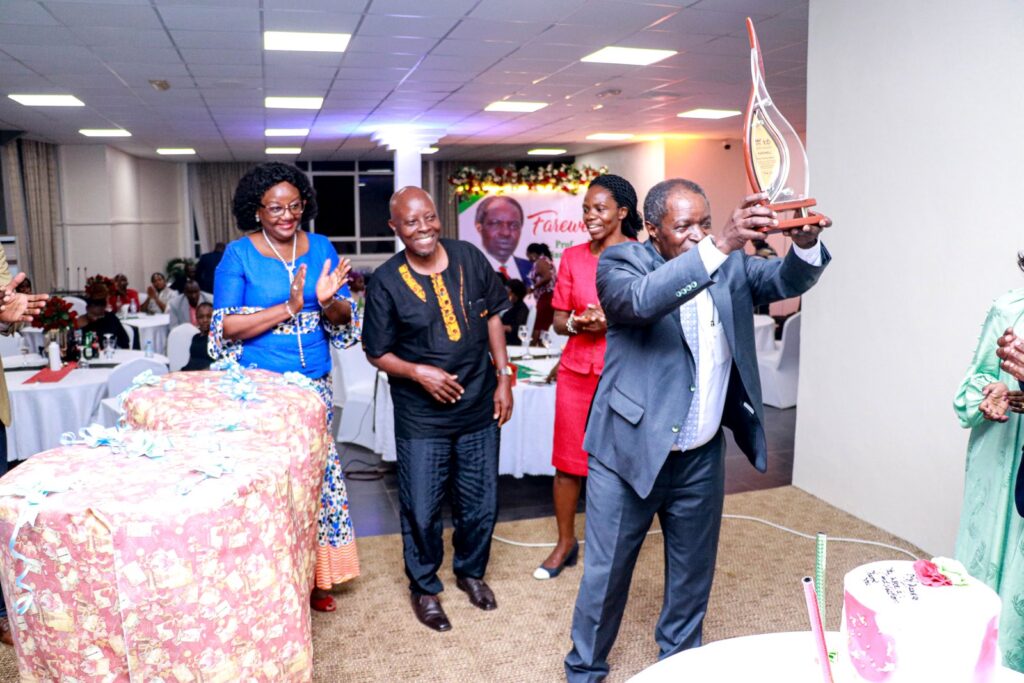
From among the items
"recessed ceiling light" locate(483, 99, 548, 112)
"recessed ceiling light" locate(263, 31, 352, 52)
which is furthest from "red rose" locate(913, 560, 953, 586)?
"recessed ceiling light" locate(483, 99, 548, 112)

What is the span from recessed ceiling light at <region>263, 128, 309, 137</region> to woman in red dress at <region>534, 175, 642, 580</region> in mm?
9690

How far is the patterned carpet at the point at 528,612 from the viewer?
294cm

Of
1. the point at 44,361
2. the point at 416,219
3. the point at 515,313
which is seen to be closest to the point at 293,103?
the point at 515,313

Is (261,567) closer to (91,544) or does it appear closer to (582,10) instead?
(91,544)

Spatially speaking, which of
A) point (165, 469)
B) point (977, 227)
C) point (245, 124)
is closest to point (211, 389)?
point (165, 469)

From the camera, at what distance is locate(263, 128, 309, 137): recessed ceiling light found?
12.3 m

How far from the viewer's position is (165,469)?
1657mm

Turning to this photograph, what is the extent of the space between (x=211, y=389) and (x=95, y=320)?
4372 mm

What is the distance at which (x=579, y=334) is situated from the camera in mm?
3500

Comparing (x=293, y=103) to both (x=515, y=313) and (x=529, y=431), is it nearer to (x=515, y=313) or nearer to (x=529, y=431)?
(x=515, y=313)

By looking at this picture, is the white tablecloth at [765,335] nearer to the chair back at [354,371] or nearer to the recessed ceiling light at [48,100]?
the chair back at [354,371]

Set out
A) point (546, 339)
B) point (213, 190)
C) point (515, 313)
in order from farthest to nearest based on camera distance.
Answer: point (213, 190) → point (515, 313) → point (546, 339)

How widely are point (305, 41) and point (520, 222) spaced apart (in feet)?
13.8

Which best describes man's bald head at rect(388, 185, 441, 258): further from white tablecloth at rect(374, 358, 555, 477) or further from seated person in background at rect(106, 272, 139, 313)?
seated person in background at rect(106, 272, 139, 313)
